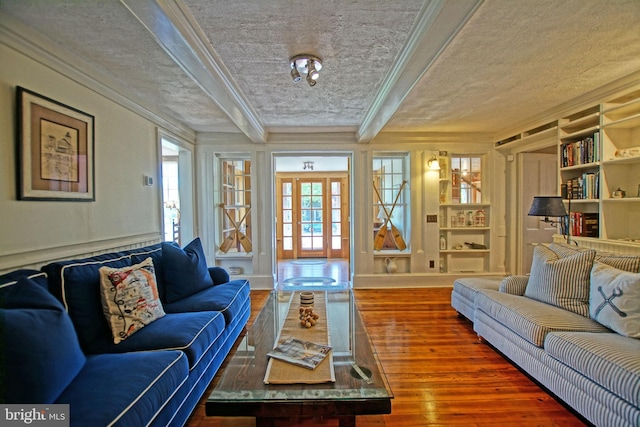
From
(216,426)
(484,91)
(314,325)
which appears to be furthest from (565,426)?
(484,91)

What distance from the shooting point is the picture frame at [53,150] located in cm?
173

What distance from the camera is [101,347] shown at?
1.64m

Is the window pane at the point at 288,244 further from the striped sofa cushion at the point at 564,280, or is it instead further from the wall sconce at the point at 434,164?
the striped sofa cushion at the point at 564,280

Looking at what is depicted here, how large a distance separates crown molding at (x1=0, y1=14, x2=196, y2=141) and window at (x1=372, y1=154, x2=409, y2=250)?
3.28 metres

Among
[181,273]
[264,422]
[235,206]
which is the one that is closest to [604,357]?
[264,422]

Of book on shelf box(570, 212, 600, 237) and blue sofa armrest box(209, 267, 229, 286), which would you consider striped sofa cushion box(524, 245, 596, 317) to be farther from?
blue sofa armrest box(209, 267, 229, 286)

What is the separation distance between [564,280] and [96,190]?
367 centimetres

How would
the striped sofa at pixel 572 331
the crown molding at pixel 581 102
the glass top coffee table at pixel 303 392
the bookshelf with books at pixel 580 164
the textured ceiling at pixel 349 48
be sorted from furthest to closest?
the bookshelf with books at pixel 580 164
the crown molding at pixel 581 102
the textured ceiling at pixel 349 48
the striped sofa at pixel 572 331
the glass top coffee table at pixel 303 392

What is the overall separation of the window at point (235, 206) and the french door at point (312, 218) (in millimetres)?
2585

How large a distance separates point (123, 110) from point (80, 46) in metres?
0.77

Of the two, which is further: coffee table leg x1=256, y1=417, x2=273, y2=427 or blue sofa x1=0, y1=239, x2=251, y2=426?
coffee table leg x1=256, y1=417, x2=273, y2=427

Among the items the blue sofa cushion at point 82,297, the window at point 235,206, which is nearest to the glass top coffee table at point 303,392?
the blue sofa cushion at point 82,297

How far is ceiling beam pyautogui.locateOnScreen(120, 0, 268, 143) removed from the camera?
148cm

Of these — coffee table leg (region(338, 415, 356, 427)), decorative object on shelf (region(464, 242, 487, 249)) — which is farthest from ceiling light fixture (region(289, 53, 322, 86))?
decorative object on shelf (region(464, 242, 487, 249))
